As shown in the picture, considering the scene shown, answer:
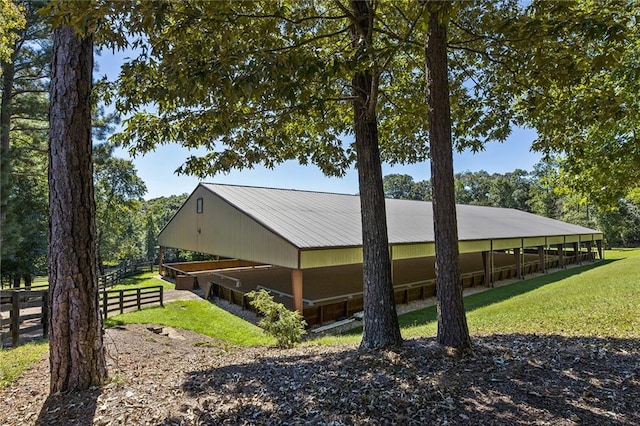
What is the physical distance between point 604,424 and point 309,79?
12.5 ft

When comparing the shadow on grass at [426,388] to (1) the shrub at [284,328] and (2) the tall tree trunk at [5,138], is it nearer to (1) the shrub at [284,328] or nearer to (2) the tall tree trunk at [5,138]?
(1) the shrub at [284,328]

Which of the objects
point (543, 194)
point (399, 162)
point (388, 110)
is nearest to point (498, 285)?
point (399, 162)

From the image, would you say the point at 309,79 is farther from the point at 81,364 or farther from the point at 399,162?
the point at 399,162

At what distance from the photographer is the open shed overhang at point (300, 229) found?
1172cm

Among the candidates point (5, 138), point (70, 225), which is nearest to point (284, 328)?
point (70, 225)

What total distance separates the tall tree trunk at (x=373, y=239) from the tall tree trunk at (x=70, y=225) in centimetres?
324

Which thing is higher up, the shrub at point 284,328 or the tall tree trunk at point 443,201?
the tall tree trunk at point 443,201

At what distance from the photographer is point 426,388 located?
133 inches

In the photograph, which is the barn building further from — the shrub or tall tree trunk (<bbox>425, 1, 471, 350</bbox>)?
tall tree trunk (<bbox>425, 1, 471, 350</bbox>)

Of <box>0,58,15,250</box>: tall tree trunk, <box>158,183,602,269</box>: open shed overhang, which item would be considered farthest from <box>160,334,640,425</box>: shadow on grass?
<box>0,58,15,250</box>: tall tree trunk

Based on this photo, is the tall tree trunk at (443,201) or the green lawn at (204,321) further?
→ the green lawn at (204,321)

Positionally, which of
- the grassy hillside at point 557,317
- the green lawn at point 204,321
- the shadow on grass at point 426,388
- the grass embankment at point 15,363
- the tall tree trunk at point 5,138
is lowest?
the green lawn at point 204,321

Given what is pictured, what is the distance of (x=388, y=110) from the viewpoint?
21.9 ft

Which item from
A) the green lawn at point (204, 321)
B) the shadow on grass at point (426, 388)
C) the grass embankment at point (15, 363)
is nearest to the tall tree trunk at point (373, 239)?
the shadow on grass at point (426, 388)
